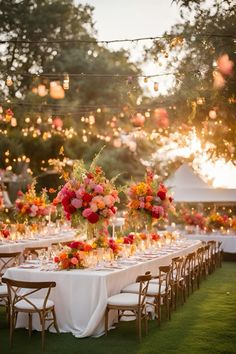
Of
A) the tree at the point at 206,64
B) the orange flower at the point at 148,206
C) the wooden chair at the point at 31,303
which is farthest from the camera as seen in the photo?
the tree at the point at 206,64

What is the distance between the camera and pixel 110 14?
1488 centimetres

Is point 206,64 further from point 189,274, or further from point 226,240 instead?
point 226,240

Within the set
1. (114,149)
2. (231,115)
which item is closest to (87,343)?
(231,115)

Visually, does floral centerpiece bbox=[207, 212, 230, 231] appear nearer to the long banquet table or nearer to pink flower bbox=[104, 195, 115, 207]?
pink flower bbox=[104, 195, 115, 207]

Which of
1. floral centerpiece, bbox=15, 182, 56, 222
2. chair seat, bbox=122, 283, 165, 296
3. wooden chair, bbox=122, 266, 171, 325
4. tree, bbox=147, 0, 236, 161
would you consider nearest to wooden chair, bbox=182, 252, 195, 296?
wooden chair, bbox=122, 266, 171, 325

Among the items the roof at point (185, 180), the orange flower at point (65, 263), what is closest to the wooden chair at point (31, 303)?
the orange flower at point (65, 263)

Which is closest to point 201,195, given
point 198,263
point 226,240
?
point 226,240

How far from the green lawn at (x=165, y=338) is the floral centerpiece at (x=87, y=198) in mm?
1350

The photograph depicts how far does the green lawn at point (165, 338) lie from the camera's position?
6.31 metres

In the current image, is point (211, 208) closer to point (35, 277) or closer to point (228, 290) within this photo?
point (228, 290)

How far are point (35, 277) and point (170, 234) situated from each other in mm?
4945

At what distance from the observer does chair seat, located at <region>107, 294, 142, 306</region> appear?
6.75 metres

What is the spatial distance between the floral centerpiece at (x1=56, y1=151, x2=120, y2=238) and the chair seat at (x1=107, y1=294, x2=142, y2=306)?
0.96 meters

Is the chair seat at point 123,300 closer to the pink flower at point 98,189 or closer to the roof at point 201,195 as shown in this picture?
the pink flower at point 98,189
